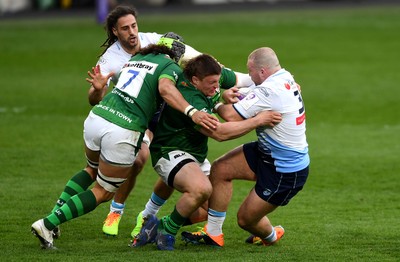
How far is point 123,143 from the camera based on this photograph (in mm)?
9016

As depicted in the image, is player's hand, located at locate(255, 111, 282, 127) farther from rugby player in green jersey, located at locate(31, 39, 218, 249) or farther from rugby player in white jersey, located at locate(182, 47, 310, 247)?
rugby player in green jersey, located at locate(31, 39, 218, 249)

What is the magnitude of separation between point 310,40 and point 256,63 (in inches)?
756

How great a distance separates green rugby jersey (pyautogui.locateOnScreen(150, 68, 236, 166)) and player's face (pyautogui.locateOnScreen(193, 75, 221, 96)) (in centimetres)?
5

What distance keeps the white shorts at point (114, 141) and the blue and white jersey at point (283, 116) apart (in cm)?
102

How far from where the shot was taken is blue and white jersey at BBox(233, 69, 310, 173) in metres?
9.04

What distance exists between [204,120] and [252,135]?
8.02m

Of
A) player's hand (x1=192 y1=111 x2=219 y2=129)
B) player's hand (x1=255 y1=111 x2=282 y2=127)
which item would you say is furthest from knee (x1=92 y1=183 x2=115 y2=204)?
player's hand (x1=255 y1=111 x2=282 y2=127)

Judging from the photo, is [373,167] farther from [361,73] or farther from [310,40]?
[310,40]

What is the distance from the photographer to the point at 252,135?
1683 centimetres

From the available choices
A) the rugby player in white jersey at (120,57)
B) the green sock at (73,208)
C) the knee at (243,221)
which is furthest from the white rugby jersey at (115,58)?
the knee at (243,221)

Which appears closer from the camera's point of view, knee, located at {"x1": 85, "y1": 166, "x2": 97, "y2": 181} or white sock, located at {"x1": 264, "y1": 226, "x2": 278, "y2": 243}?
white sock, located at {"x1": 264, "y1": 226, "x2": 278, "y2": 243}

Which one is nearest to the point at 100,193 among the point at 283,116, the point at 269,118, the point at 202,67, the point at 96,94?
the point at 96,94

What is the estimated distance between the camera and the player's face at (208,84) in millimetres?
9042

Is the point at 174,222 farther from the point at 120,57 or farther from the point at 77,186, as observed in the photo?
the point at 120,57
